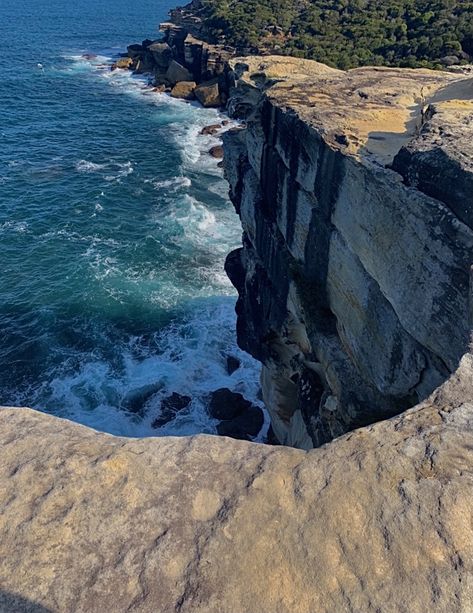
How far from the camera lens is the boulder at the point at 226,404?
29.0 metres

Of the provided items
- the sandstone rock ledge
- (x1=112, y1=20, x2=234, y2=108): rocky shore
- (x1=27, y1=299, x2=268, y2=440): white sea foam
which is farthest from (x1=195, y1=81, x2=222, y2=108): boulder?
the sandstone rock ledge

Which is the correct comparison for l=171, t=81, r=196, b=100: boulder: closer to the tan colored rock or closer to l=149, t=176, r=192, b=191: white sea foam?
the tan colored rock

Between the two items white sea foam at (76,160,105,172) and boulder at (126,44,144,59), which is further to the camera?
boulder at (126,44,144,59)

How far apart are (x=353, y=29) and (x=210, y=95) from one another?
20.5 meters

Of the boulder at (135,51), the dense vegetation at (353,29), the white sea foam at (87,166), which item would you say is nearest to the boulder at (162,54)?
the boulder at (135,51)

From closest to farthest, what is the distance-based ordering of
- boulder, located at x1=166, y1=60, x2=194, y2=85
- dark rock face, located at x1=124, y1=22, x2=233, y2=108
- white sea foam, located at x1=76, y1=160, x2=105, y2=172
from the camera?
white sea foam, located at x1=76, y1=160, x2=105, y2=172, dark rock face, located at x1=124, y1=22, x2=233, y2=108, boulder, located at x1=166, y1=60, x2=194, y2=85

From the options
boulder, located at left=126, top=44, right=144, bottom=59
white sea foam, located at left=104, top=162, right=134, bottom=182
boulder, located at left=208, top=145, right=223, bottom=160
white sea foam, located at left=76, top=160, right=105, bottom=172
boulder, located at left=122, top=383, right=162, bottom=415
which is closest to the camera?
boulder, located at left=122, top=383, right=162, bottom=415

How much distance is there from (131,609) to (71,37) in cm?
11665

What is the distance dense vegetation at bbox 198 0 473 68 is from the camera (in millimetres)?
56688

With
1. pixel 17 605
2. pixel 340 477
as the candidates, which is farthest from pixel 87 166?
pixel 17 605

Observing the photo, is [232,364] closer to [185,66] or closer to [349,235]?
[349,235]

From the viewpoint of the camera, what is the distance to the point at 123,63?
87000mm

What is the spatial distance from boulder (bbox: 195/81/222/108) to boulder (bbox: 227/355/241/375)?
46.5 m

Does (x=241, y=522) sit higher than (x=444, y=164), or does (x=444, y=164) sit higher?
(x=444, y=164)
